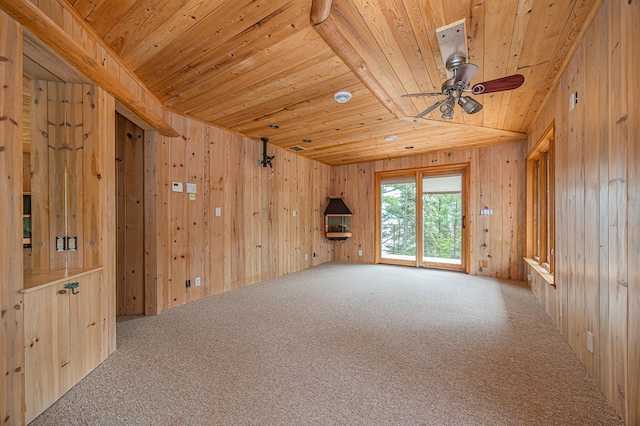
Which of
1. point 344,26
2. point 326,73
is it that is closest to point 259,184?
point 326,73

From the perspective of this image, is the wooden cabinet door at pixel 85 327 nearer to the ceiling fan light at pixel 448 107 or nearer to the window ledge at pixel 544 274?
the ceiling fan light at pixel 448 107

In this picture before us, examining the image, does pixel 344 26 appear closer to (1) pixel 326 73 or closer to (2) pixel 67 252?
(1) pixel 326 73

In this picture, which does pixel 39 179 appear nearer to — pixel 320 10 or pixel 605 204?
pixel 320 10

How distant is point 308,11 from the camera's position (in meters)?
1.75

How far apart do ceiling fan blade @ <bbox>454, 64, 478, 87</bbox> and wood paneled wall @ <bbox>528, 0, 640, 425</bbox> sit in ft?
2.37

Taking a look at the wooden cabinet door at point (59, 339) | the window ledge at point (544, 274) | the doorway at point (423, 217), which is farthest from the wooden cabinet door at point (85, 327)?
the doorway at point (423, 217)

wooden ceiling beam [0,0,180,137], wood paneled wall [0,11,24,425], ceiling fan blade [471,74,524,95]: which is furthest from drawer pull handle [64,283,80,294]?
ceiling fan blade [471,74,524,95]

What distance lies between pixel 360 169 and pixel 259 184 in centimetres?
285

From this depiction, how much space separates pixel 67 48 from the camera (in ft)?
5.45

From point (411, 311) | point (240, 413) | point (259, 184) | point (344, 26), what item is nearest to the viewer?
point (240, 413)

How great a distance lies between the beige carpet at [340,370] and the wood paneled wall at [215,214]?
0.54 metres

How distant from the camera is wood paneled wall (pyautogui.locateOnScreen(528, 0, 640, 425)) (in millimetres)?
1363

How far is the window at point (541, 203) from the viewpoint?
311cm

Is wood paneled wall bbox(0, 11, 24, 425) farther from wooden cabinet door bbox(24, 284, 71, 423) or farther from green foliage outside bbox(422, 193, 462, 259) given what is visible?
green foliage outside bbox(422, 193, 462, 259)
